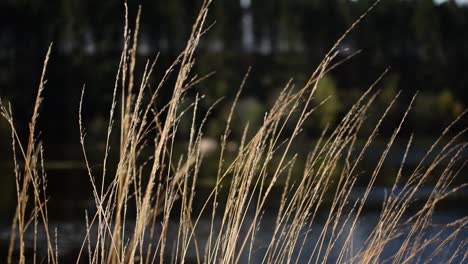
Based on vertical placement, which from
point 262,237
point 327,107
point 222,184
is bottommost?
point 327,107

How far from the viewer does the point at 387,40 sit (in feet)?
60.3

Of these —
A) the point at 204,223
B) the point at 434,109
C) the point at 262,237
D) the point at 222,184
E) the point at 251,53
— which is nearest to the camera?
the point at 222,184

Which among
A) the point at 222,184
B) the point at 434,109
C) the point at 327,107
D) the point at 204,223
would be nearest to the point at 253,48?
the point at 327,107

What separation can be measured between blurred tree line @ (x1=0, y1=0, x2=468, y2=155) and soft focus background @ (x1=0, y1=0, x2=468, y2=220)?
2 centimetres

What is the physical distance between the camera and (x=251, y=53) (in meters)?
18.4

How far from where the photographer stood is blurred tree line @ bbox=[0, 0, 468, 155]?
692 inches

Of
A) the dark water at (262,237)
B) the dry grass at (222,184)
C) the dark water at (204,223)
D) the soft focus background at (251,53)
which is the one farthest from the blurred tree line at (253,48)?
the dry grass at (222,184)

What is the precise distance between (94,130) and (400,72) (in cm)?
600

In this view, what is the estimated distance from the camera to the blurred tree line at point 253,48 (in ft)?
57.7

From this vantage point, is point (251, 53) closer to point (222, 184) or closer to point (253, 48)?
point (253, 48)

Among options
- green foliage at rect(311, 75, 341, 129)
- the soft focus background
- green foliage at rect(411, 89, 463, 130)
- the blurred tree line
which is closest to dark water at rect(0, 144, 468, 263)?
green foliage at rect(311, 75, 341, 129)

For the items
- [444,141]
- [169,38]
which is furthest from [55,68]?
[444,141]

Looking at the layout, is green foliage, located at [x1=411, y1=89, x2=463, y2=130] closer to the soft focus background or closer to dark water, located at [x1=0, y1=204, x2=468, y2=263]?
the soft focus background

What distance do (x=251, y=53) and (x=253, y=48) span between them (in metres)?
0.12
